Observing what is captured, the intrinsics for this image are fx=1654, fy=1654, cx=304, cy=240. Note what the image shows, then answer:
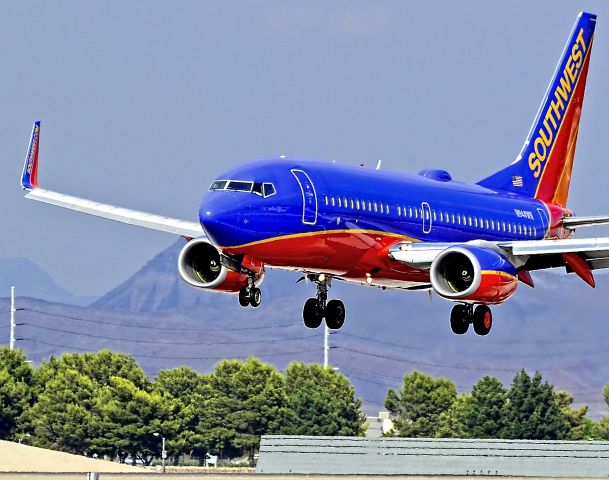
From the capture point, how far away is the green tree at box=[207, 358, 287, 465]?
189m

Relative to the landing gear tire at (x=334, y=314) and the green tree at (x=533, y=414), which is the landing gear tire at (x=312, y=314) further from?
the green tree at (x=533, y=414)

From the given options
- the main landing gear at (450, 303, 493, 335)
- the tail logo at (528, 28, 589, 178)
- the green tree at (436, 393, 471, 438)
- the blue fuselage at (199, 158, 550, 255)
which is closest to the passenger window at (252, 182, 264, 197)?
the blue fuselage at (199, 158, 550, 255)

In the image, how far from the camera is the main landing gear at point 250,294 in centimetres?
6026

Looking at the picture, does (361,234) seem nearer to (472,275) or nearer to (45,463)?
(472,275)

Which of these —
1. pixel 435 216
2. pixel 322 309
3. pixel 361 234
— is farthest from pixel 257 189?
pixel 435 216

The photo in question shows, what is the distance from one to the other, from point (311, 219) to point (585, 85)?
3188cm

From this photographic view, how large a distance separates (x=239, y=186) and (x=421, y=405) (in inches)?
5422

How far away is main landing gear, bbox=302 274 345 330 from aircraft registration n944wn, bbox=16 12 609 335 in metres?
0.06

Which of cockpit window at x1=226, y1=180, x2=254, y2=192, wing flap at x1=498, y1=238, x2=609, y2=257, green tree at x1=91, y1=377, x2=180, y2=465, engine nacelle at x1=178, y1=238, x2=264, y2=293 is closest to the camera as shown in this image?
cockpit window at x1=226, y1=180, x2=254, y2=192

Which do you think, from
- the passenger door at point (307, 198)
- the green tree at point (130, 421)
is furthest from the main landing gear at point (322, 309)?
the green tree at point (130, 421)

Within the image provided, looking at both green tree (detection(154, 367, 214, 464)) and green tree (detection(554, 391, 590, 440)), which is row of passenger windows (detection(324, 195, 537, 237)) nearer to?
green tree (detection(154, 367, 214, 464))

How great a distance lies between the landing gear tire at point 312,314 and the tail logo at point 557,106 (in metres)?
19.7

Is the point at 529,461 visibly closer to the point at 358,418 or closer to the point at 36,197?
the point at 36,197

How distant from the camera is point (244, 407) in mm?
191375
